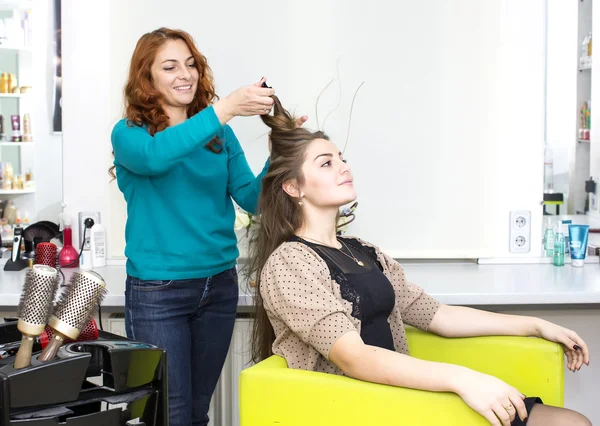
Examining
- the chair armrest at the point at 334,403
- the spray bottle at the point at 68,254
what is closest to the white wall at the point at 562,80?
the chair armrest at the point at 334,403

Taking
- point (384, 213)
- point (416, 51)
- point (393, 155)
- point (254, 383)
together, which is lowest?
point (254, 383)

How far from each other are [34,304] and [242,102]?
2.84 feet

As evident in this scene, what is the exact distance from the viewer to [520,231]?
9.15 ft

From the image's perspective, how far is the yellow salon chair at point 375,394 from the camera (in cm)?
145

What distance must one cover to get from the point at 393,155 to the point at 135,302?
3.92 ft

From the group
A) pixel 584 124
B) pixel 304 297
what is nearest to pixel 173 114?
pixel 304 297

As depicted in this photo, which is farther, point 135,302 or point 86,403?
point 135,302

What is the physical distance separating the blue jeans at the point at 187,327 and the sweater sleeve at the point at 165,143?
32 cm

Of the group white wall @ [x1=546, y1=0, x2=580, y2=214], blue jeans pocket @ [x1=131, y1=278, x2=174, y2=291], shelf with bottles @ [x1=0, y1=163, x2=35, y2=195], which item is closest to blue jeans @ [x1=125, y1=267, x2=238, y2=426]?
blue jeans pocket @ [x1=131, y1=278, x2=174, y2=291]

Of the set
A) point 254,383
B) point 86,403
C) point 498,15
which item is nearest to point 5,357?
point 86,403

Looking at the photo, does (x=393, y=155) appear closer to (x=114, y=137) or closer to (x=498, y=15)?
(x=498, y=15)

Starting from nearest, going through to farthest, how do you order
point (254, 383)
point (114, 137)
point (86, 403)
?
point (86, 403), point (254, 383), point (114, 137)

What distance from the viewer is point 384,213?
2789 mm

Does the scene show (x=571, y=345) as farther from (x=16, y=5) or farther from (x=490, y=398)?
(x=16, y=5)
